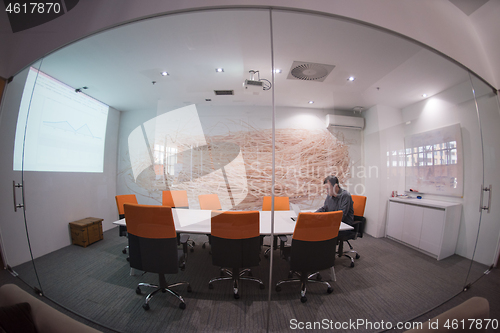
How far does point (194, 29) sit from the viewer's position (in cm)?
147

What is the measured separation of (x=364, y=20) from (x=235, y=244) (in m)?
2.66

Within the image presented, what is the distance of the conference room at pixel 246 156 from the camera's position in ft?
4.67

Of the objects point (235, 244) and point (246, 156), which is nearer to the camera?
point (246, 156)

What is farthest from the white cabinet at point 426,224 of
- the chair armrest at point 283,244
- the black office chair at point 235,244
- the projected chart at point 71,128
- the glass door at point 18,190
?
the glass door at point 18,190

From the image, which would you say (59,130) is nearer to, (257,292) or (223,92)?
(223,92)

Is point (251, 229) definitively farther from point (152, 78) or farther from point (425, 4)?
point (425, 4)

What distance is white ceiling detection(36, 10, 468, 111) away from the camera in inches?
56.3

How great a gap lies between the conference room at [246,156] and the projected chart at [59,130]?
20 mm

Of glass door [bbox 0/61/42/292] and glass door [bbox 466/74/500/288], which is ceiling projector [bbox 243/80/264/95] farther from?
glass door [bbox 466/74/500/288]

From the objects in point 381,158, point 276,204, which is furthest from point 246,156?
point 381,158

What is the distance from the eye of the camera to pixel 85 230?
1.75m

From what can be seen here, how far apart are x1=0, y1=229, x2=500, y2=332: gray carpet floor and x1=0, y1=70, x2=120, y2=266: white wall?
20 cm

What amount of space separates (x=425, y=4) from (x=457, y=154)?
6.14 feet

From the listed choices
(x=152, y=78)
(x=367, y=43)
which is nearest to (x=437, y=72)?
(x=367, y=43)
